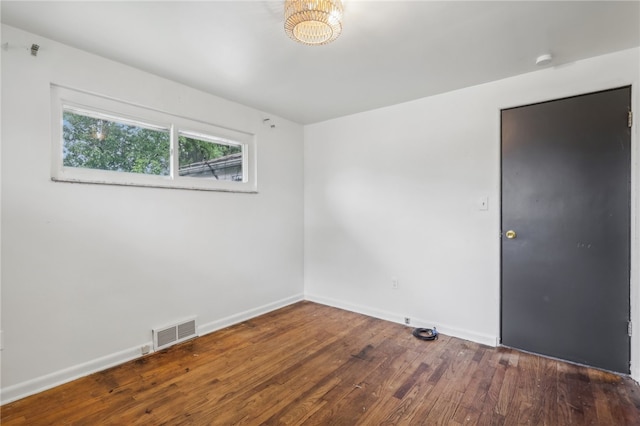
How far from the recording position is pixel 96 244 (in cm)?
229

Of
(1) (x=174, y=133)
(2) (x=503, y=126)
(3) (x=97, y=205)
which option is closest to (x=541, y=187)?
(2) (x=503, y=126)

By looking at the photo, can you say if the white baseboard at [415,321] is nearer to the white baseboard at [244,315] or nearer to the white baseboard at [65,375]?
the white baseboard at [244,315]

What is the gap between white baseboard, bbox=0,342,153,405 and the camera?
1.93 metres

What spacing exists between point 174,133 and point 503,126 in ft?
9.70

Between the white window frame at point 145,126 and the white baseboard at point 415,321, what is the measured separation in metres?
1.69

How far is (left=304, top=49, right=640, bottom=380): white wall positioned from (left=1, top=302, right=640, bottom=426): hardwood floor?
46 cm

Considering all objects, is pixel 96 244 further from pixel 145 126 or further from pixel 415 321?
pixel 415 321

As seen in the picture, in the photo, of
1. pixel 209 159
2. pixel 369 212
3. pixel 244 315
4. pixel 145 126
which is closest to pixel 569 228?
pixel 369 212

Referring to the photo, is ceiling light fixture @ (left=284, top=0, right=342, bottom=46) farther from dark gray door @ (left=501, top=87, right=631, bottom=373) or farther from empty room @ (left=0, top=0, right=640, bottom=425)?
dark gray door @ (left=501, top=87, right=631, bottom=373)

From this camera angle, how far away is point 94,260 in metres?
2.28

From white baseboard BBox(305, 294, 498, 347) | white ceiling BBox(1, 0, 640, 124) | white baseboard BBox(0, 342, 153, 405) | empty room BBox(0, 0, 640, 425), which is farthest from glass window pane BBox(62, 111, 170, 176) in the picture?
white baseboard BBox(305, 294, 498, 347)

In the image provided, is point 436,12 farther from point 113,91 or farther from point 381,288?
point 381,288

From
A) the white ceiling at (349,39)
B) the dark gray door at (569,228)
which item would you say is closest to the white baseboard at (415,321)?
the dark gray door at (569,228)

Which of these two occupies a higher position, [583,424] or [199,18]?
[199,18]
